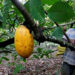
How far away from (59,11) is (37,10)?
9 cm

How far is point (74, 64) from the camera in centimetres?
258

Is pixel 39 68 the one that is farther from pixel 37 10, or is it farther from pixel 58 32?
pixel 37 10

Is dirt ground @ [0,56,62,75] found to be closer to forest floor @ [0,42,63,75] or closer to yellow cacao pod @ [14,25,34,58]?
forest floor @ [0,42,63,75]

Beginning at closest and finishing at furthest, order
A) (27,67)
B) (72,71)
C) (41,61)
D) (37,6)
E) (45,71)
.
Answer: (37,6) → (72,71) → (45,71) → (27,67) → (41,61)

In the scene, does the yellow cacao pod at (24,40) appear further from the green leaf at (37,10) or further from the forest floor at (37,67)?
the forest floor at (37,67)

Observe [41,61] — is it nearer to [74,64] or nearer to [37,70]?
[37,70]

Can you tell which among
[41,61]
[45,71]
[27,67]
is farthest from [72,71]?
[41,61]

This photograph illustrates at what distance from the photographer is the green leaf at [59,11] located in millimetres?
642

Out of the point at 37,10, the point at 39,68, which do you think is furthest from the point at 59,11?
the point at 39,68

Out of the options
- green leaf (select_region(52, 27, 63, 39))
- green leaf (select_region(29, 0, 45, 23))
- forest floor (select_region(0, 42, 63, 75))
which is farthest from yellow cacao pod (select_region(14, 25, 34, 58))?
forest floor (select_region(0, 42, 63, 75))

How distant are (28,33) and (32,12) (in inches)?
2.7

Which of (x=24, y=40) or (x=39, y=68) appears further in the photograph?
(x=39, y=68)

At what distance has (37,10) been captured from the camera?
23.7 inches

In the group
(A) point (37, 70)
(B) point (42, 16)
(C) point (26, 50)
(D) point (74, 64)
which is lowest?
(A) point (37, 70)
